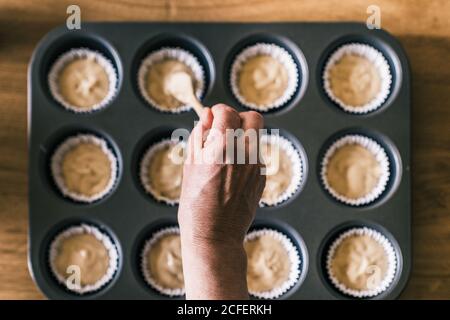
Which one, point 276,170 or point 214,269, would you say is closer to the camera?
point 214,269

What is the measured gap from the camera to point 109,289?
1.47 metres

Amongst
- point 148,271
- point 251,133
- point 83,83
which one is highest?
point 83,83

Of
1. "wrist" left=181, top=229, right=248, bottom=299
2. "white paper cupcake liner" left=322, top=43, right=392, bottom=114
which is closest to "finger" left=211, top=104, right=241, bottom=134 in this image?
"wrist" left=181, top=229, right=248, bottom=299

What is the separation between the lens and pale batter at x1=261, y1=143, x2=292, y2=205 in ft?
5.02

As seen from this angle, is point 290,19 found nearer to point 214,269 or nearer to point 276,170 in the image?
point 276,170

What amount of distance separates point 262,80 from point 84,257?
0.61m

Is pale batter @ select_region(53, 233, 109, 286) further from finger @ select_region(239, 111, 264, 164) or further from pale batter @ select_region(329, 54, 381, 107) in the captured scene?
pale batter @ select_region(329, 54, 381, 107)

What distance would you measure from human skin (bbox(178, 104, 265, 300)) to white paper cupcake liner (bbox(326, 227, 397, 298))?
1.46ft

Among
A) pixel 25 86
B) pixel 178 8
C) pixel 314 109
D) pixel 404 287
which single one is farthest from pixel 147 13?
pixel 404 287

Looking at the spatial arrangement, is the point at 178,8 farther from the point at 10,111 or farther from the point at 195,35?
the point at 10,111

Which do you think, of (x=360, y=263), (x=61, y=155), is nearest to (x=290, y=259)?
(x=360, y=263)

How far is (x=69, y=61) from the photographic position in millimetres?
1555

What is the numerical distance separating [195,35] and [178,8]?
5.0 inches

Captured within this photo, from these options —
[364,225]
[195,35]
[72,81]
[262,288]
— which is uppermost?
[195,35]
